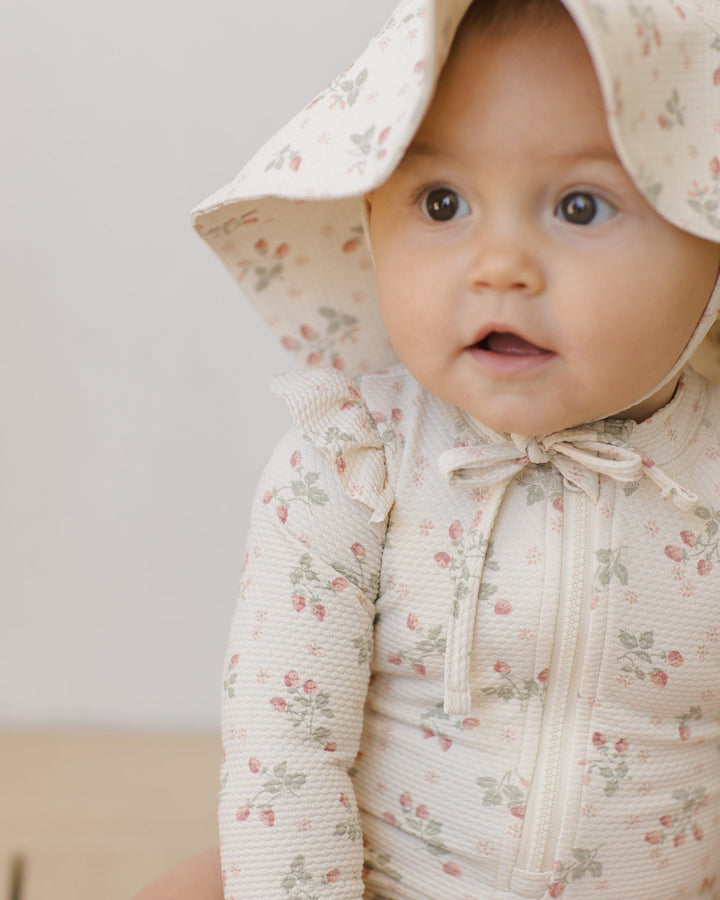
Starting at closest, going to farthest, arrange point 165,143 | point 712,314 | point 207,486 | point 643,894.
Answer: point 712,314 < point 643,894 < point 165,143 < point 207,486

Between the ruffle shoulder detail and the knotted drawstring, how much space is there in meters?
0.06

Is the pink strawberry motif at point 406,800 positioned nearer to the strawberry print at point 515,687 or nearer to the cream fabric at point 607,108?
the strawberry print at point 515,687

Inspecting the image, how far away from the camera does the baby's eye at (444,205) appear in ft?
2.73

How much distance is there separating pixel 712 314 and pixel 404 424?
27 centimetres

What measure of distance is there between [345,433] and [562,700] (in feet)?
0.94

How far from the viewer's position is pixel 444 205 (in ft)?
2.74

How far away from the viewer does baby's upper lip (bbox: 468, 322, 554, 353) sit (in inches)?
31.5

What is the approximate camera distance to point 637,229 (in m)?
0.80

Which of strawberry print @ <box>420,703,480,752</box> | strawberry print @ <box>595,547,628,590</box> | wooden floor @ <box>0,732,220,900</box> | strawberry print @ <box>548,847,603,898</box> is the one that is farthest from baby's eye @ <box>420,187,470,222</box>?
wooden floor @ <box>0,732,220,900</box>

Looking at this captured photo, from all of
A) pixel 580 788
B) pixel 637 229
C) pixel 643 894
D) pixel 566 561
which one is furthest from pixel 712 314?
pixel 643 894

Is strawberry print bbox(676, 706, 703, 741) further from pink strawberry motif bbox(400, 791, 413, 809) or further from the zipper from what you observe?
pink strawberry motif bbox(400, 791, 413, 809)

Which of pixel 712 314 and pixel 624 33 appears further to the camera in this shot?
pixel 712 314

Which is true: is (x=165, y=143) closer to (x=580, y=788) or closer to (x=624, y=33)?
(x=624, y=33)

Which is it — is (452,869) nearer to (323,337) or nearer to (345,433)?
(345,433)
